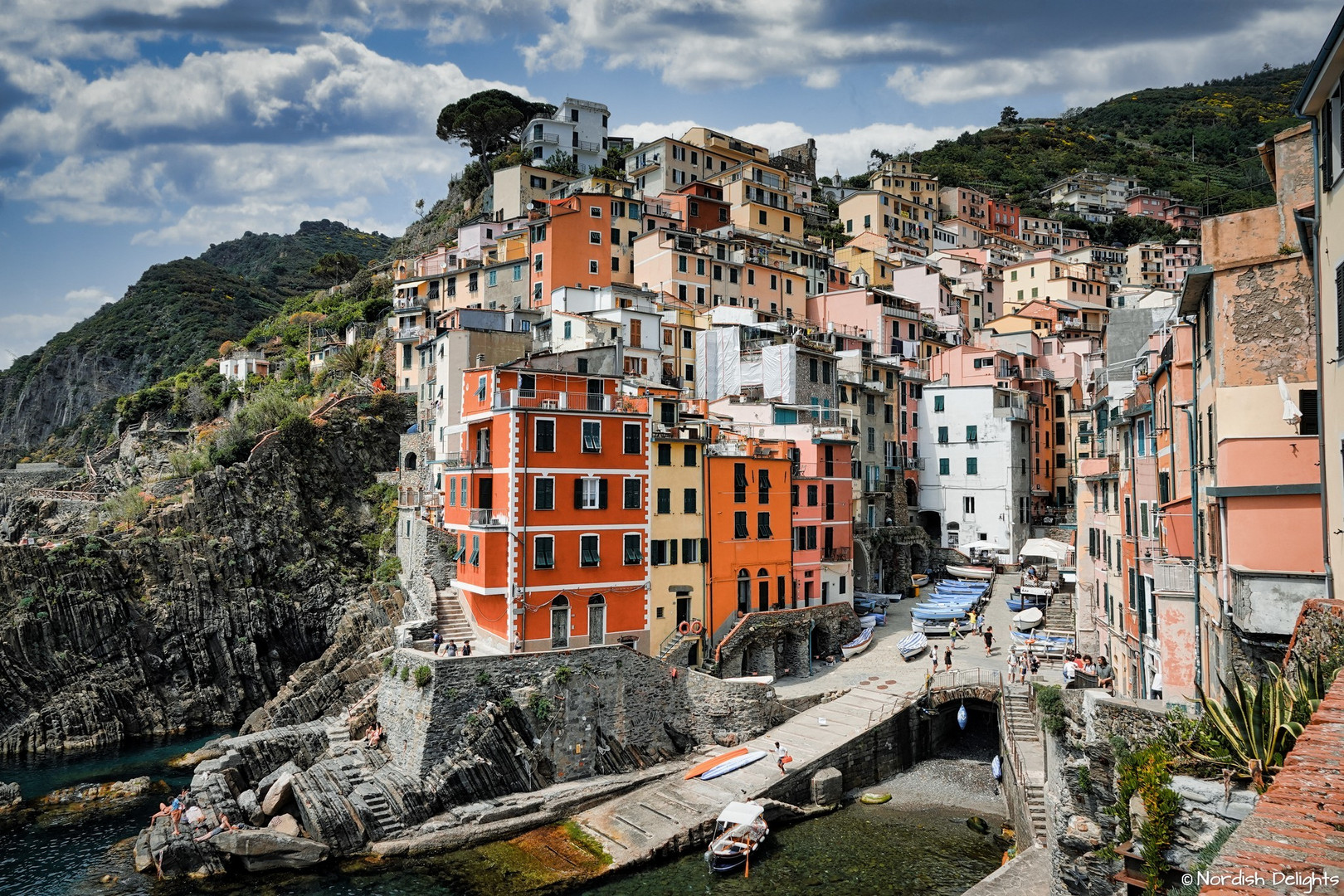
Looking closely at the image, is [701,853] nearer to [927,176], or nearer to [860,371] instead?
[860,371]

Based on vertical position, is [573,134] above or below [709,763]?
above

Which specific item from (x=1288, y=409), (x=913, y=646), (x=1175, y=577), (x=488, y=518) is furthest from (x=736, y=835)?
(x=1288, y=409)

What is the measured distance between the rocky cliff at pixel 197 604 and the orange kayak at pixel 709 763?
20307 millimetres

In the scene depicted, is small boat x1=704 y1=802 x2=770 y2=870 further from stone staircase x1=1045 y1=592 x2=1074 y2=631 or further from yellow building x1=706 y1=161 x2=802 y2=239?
yellow building x1=706 y1=161 x2=802 y2=239

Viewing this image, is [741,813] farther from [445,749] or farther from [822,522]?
[822,522]

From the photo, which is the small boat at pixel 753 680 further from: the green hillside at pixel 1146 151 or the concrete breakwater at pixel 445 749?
the green hillside at pixel 1146 151

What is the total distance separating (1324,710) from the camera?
1005 cm

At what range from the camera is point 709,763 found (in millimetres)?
36219

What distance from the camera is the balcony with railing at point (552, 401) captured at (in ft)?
124

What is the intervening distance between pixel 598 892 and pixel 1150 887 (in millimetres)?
19636

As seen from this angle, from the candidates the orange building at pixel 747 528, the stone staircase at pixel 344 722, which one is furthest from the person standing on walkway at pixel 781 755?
the stone staircase at pixel 344 722

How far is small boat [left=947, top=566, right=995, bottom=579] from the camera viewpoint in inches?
2387

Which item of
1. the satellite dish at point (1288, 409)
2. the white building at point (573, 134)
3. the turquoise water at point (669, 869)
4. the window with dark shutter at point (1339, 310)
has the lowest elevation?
the turquoise water at point (669, 869)

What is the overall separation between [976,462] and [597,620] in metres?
38.6
